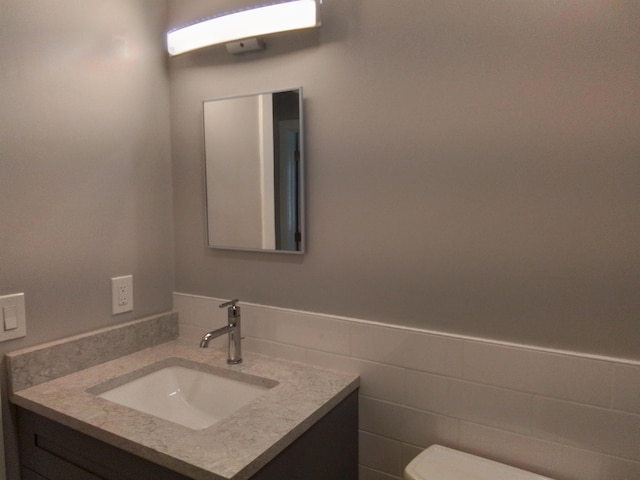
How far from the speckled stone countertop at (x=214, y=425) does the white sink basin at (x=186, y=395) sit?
32 mm

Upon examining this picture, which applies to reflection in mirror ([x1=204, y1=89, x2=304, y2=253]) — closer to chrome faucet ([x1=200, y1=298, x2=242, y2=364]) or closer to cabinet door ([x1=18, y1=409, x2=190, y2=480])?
chrome faucet ([x1=200, y1=298, x2=242, y2=364])

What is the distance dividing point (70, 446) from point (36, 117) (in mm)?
877

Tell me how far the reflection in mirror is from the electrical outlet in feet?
1.02

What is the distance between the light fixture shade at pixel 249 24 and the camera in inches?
47.9

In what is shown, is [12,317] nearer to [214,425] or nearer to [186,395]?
[186,395]

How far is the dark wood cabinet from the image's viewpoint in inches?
37.4

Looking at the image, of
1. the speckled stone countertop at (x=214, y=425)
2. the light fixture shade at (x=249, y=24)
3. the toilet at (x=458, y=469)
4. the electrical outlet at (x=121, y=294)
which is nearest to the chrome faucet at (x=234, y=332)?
the speckled stone countertop at (x=214, y=425)

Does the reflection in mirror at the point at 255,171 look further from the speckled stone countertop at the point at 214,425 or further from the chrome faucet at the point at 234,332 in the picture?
the speckled stone countertop at the point at 214,425

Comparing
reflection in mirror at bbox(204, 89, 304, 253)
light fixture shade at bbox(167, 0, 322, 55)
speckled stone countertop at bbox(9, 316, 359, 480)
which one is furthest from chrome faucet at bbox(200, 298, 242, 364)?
light fixture shade at bbox(167, 0, 322, 55)

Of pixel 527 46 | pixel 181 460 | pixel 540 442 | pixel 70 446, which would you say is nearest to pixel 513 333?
pixel 540 442

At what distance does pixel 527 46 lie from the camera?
3.29 ft

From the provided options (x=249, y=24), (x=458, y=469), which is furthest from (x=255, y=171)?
(x=458, y=469)

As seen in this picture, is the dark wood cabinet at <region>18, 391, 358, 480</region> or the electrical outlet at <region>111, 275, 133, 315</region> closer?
the dark wood cabinet at <region>18, 391, 358, 480</region>

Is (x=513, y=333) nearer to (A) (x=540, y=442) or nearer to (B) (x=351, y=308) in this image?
(A) (x=540, y=442)
